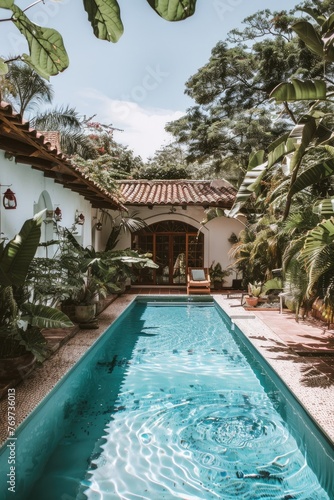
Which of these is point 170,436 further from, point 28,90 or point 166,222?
point 28,90

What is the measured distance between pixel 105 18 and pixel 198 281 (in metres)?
15.5

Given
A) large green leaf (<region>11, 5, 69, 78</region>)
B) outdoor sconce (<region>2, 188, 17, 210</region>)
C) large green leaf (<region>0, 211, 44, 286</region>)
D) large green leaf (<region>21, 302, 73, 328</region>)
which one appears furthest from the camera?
outdoor sconce (<region>2, 188, 17, 210</region>)

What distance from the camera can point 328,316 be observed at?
7.18 meters

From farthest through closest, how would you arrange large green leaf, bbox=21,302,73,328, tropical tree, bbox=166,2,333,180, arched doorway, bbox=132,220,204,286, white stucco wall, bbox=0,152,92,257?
tropical tree, bbox=166,2,333,180
arched doorway, bbox=132,220,204,286
white stucco wall, bbox=0,152,92,257
large green leaf, bbox=21,302,73,328

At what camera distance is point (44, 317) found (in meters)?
5.83

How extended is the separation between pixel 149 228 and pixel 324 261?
12134mm

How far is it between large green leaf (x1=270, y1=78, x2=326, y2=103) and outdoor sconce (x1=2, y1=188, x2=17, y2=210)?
4344 millimetres

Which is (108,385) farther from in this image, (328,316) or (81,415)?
(328,316)

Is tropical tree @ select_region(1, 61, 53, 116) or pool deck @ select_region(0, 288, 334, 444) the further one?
tropical tree @ select_region(1, 61, 53, 116)

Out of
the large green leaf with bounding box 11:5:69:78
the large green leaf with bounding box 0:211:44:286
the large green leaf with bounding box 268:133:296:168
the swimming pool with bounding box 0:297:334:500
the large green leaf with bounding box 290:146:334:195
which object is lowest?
the swimming pool with bounding box 0:297:334:500

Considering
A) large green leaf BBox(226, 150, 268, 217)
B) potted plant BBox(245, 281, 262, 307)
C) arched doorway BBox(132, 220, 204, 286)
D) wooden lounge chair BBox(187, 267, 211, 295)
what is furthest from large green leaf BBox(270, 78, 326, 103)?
arched doorway BBox(132, 220, 204, 286)

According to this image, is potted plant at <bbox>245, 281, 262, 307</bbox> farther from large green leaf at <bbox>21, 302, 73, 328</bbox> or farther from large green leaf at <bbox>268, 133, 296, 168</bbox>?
large green leaf at <bbox>21, 302, 73, 328</bbox>

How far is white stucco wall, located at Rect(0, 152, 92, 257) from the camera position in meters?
7.27

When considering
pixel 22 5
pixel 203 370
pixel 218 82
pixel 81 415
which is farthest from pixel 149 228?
pixel 22 5
